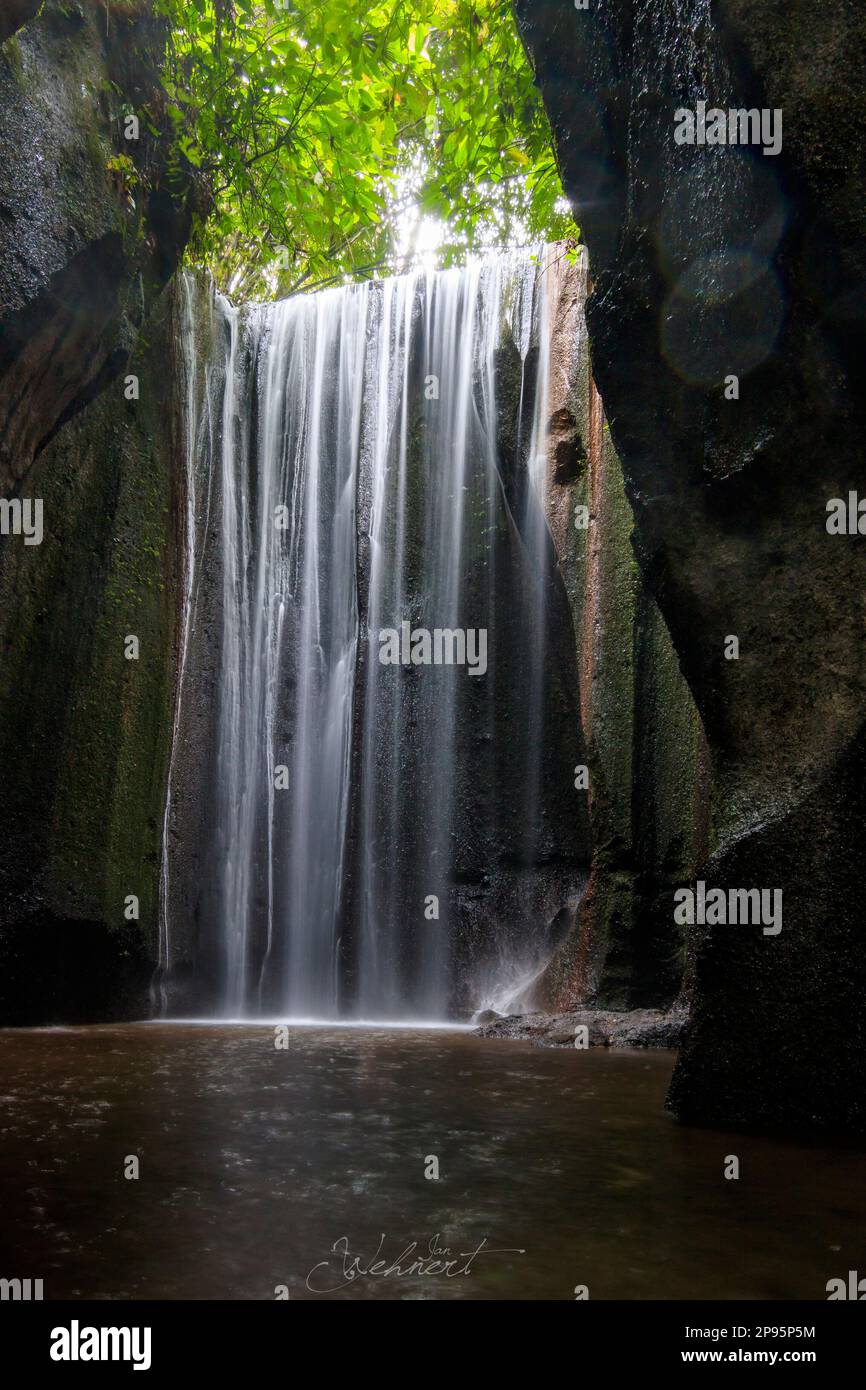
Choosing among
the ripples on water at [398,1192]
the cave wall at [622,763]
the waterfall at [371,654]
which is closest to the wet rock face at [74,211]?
the waterfall at [371,654]

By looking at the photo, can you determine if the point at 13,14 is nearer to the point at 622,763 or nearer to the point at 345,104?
the point at 345,104

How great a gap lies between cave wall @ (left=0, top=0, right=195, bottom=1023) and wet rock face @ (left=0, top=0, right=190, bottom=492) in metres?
0.02

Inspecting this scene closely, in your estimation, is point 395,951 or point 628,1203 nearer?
point 628,1203

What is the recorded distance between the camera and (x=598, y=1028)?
7.37 meters

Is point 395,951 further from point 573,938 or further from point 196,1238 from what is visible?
point 196,1238

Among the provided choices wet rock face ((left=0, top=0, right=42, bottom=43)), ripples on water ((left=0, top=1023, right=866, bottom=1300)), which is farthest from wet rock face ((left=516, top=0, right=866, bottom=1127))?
wet rock face ((left=0, top=0, right=42, bottom=43))

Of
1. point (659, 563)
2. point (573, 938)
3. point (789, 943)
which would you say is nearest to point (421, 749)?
point (573, 938)

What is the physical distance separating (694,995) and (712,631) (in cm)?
148

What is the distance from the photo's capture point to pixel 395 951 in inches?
401

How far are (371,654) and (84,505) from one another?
3.24m

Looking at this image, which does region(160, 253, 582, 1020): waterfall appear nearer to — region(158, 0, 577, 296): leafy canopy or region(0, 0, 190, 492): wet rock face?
region(158, 0, 577, 296): leafy canopy

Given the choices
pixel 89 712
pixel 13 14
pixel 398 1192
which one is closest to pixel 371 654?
pixel 89 712

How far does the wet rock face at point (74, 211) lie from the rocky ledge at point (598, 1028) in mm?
5018

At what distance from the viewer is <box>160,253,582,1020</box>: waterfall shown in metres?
10.2
